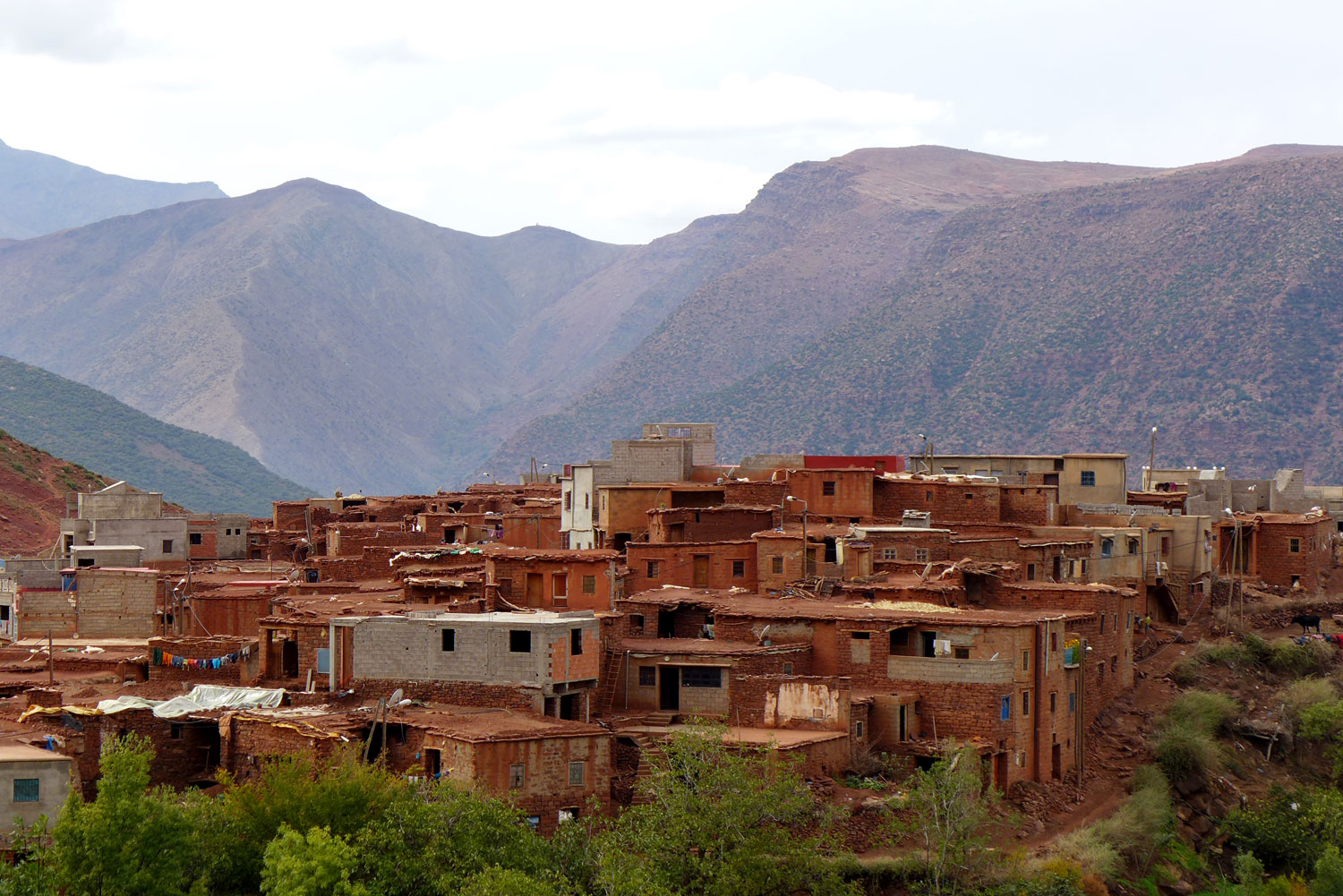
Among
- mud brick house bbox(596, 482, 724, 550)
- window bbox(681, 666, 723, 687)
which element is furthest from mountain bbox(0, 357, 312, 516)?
window bbox(681, 666, 723, 687)

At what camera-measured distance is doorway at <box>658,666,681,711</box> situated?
118 ft

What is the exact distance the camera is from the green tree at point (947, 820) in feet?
101

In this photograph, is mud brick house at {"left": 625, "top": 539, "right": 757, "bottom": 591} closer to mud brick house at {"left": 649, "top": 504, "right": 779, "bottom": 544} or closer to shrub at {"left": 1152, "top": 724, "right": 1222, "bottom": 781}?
mud brick house at {"left": 649, "top": 504, "right": 779, "bottom": 544}

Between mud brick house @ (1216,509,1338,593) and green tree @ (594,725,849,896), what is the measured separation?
2928 cm

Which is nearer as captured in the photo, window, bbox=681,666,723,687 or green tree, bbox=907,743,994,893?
green tree, bbox=907,743,994,893

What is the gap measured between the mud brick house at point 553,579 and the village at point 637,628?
0.05 metres

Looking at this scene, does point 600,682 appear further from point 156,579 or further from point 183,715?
point 156,579

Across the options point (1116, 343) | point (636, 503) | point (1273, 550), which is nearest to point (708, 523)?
point (636, 503)

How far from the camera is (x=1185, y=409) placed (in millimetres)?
139500

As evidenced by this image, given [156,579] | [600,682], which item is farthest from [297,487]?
[600,682]

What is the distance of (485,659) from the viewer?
33.7m

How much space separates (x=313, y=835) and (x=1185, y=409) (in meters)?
119

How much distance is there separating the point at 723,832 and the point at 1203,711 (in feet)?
57.8

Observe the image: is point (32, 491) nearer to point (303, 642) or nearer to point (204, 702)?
point (303, 642)
